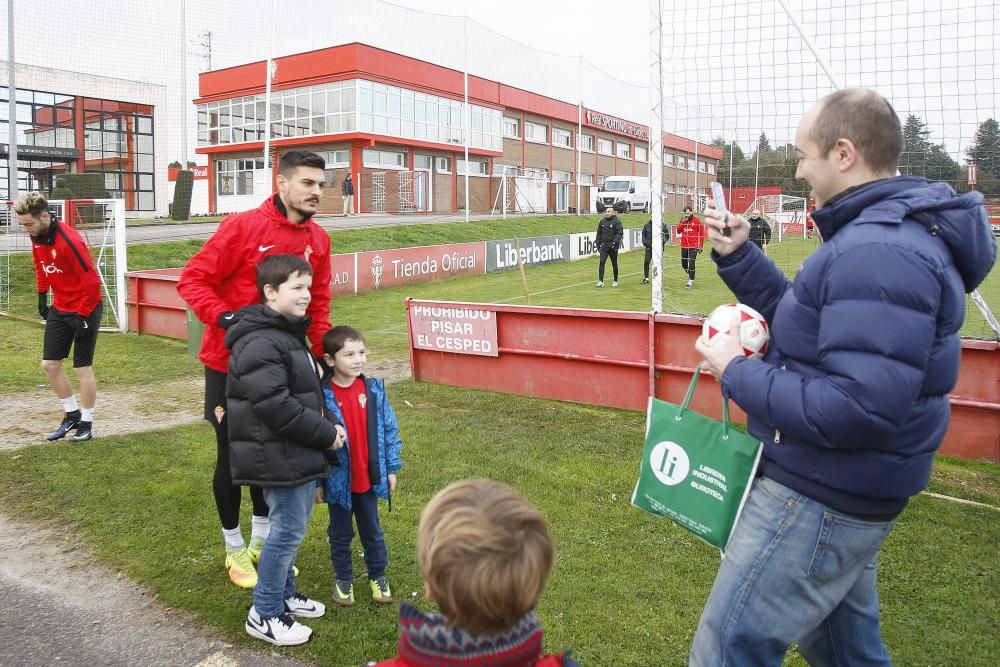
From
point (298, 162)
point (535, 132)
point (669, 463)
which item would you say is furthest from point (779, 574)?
point (535, 132)

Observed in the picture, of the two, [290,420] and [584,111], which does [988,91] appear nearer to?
[290,420]

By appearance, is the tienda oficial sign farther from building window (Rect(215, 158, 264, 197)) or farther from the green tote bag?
building window (Rect(215, 158, 264, 197))

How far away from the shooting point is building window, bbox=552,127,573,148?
50406 millimetres

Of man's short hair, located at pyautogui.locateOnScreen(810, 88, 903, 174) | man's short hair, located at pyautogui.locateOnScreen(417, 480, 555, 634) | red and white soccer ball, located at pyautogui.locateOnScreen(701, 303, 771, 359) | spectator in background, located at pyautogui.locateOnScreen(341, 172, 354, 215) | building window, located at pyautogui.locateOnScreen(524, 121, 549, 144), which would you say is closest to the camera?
man's short hair, located at pyautogui.locateOnScreen(417, 480, 555, 634)

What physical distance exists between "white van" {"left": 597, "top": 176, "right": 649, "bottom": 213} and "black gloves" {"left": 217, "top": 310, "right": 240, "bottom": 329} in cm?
3853

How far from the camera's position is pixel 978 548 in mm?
4289

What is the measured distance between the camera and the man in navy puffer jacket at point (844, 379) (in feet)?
5.54

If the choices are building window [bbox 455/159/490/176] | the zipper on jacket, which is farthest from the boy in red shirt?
building window [bbox 455/159/490/176]

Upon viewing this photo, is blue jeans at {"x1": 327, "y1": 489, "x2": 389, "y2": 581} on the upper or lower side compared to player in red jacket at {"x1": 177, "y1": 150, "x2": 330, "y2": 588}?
lower

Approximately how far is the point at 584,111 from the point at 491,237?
27445mm

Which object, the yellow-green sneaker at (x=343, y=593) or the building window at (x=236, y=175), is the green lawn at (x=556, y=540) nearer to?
the yellow-green sneaker at (x=343, y=593)

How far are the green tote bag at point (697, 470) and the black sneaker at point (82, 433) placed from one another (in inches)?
220

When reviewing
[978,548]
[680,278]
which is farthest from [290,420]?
[680,278]

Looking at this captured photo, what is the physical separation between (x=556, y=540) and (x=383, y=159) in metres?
35.6
